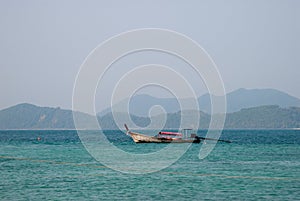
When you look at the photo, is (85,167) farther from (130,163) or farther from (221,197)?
(221,197)

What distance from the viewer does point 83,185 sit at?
3559 centimetres

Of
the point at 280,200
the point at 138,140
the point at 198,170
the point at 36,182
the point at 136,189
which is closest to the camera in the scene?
the point at 280,200

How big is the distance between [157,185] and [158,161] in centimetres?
1770

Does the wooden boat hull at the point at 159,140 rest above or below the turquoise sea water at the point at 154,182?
above

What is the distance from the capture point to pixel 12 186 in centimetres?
3559

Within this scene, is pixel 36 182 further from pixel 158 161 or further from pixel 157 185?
pixel 158 161

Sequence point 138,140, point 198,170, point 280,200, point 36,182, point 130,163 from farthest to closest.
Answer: point 138,140 < point 130,163 < point 198,170 < point 36,182 < point 280,200

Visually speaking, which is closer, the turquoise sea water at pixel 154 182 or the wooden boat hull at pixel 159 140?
the turquoise sea water at pixel 154 182

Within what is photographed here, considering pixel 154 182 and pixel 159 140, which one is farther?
pixel 159 140

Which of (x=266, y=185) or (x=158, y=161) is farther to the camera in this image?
(x=158, y=161)

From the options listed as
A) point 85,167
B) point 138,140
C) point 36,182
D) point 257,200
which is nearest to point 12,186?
point 36,182

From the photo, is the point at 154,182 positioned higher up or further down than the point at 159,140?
further down

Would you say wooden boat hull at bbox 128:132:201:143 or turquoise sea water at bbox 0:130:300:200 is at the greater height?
wooden boat hull at bbox 128:132:201:143

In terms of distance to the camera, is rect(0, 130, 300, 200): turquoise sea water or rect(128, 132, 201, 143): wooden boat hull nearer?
rect(0, 130, 300, 200): turquoise sea water
